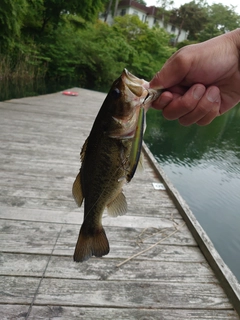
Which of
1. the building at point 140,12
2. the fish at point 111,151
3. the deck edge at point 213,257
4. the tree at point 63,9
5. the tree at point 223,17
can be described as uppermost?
the tree at point 223,17

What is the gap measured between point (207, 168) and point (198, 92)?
758cm

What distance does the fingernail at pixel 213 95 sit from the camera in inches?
61.1

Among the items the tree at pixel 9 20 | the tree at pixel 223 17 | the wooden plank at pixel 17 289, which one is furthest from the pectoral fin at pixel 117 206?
the tree at pixel 223 17

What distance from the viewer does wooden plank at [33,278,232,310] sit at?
1.95 metres

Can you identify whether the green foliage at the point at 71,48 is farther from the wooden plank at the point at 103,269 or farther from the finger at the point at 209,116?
the finger at the point at 209,116

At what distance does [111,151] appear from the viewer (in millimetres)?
1290

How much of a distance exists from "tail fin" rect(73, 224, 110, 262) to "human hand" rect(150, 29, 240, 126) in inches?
31.5

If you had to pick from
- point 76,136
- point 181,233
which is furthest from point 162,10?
point 181,233

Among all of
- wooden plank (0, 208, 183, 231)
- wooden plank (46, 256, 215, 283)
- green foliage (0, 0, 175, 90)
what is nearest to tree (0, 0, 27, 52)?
green foliage (0, 0, 175, 90)

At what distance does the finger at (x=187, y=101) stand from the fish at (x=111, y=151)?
0.50 feet

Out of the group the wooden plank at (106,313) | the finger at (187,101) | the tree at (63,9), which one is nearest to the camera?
the finger at (187,101)

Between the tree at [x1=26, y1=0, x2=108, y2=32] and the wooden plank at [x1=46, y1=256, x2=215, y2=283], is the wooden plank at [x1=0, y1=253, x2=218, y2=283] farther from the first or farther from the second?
the tree at [x1=26, y1=0, x2=108, y2=32]

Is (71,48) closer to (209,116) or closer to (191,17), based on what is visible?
(209,116)

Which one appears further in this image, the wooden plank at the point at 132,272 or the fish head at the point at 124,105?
the wooden plank at the point at 132,272
